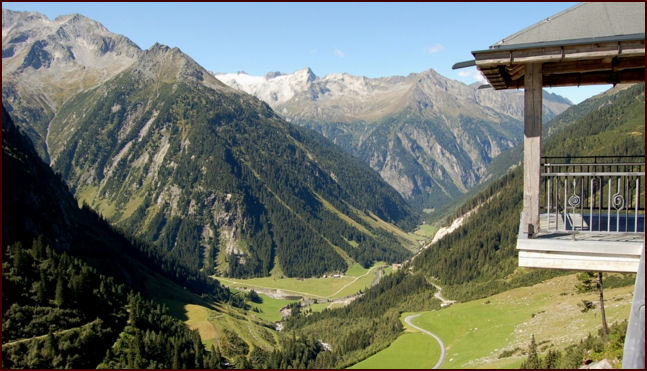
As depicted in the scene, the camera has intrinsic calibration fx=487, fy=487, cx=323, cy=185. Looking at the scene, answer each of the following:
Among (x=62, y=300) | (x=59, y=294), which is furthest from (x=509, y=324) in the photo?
(x=59, y=294)

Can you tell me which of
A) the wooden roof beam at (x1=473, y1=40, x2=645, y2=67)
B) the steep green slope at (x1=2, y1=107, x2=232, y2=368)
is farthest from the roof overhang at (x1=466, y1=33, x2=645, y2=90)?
the steep green slope at (x1=2, y1=107, x2=232, y2=368)

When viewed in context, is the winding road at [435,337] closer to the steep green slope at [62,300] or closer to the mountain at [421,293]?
the mountain at [421,293]

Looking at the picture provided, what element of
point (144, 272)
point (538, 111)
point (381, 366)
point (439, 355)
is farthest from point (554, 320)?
point (144, 272)

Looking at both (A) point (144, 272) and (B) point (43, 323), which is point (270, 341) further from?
(B) point (43, 323)

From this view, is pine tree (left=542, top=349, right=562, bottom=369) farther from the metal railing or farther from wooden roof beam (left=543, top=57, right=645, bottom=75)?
wooden roof beam (left=543, top=57, right=645, bottom=75)

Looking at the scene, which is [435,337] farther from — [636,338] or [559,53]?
[636,338]

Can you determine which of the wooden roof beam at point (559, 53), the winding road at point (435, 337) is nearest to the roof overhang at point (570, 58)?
the wooden roof beam at point (559, 53)
